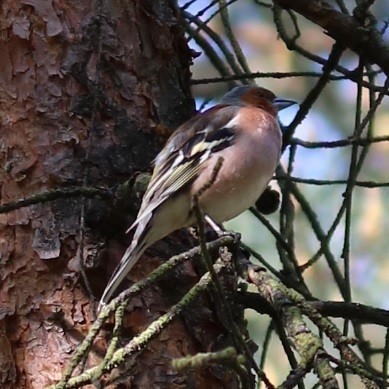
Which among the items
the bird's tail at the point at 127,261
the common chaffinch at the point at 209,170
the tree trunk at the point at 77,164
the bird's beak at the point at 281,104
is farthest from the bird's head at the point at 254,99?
the bird's tail at the point at 127,261

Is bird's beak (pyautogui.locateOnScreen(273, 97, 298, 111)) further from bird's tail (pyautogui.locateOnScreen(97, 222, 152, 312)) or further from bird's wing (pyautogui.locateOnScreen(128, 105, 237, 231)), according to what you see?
bird's tail (pyautogui.locateOnScreen(97, 222, 152, 312))

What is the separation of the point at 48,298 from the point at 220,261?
69 cm

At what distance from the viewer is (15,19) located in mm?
3273

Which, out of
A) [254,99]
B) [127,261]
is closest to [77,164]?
[127,261]

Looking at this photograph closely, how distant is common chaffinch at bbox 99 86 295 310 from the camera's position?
3.09 m

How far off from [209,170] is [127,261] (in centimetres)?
74

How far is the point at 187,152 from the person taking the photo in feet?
11.6

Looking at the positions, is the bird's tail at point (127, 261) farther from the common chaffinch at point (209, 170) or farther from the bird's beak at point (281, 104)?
the bird's beak at point (281, 104)

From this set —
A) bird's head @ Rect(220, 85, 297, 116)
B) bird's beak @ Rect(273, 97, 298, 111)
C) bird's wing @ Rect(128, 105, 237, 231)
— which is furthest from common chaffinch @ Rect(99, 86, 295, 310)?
bird's beak @ Rect(273, 97, 298, 111)

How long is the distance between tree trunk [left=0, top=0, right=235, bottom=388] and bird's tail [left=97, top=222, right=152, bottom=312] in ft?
0.18

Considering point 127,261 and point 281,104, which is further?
point 281,104

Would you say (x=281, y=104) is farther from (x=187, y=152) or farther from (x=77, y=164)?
(x=77, y=164)

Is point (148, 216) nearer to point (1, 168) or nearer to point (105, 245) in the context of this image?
point (105, 245)

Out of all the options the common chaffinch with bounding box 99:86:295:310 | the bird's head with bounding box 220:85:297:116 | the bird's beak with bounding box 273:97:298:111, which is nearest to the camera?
the common chaffinch with bounding box 99:86:295:310
